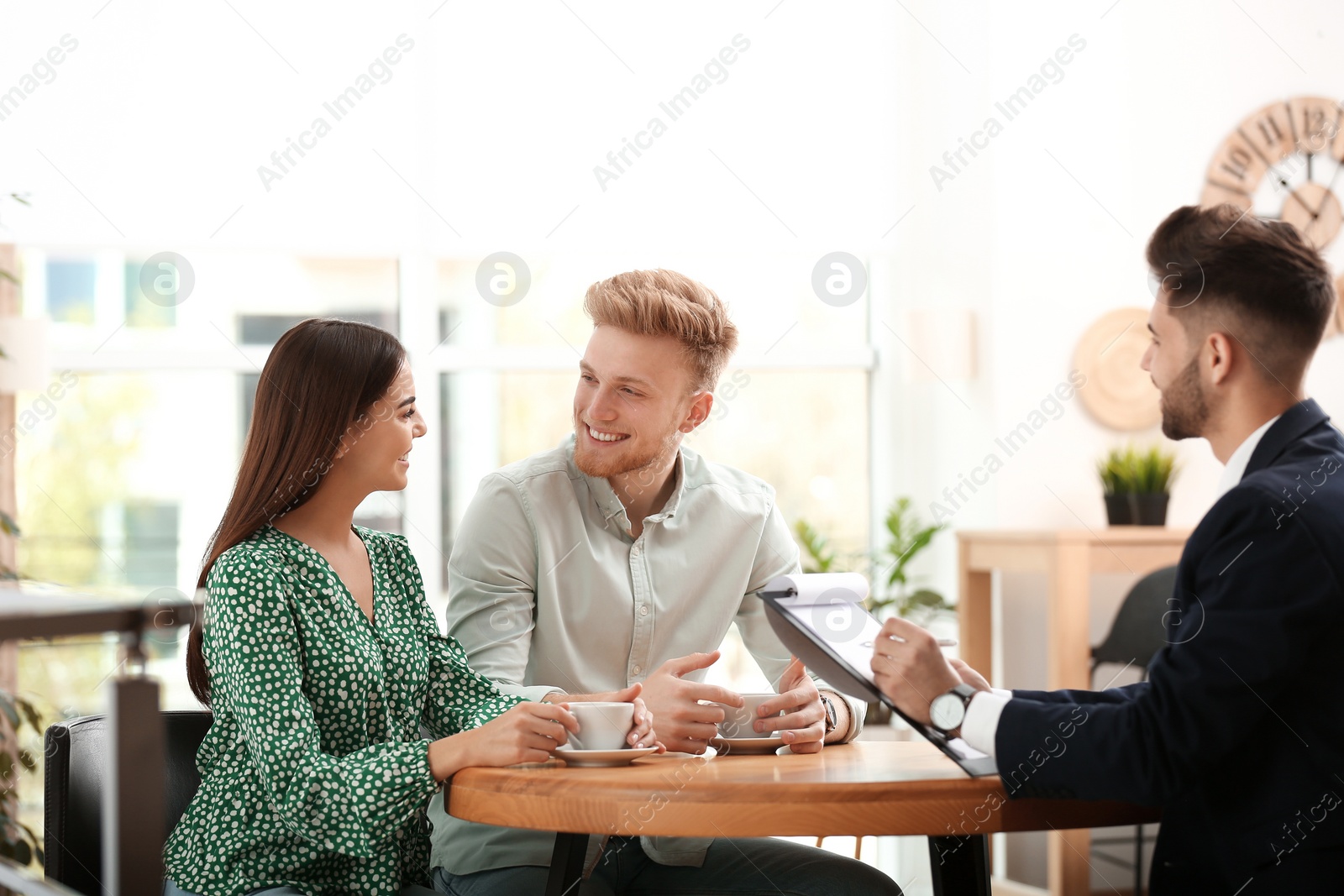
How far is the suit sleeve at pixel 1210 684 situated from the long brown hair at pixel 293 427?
1.01 meters

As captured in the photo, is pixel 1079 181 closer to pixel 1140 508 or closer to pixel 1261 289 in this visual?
pixel 1140 508

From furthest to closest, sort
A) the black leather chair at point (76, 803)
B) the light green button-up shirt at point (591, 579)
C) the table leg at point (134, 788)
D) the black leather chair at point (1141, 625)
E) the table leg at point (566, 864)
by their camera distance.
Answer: the black leather chair at point (1141, 625)
the light green button-up shirt at point (591, 579)
the black leather chair at point (76, 803)
the table leg at point (566, 864)
the table leg at point (134, 788)

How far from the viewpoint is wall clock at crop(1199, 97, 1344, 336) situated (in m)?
4.39

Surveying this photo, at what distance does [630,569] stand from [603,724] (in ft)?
2.00

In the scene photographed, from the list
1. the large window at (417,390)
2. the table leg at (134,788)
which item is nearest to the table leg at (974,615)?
the large window at (417,390)

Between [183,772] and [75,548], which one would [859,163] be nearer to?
[75,548]

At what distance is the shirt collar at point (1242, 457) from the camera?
1547mm

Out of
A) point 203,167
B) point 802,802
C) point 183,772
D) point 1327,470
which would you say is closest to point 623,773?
point 802,802

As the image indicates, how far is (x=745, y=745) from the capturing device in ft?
5.91

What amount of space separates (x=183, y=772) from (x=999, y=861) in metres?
3.25

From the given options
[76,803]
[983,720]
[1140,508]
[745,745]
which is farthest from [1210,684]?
[1140,508]

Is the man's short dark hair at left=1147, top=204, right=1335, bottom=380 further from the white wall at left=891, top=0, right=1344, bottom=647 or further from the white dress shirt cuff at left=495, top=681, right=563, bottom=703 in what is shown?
the white wall at left=891, top=0, right=1344, bottom=647

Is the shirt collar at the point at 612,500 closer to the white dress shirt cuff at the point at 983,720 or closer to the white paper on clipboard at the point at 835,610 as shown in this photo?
the white paper on clipboard at the point at 835,610

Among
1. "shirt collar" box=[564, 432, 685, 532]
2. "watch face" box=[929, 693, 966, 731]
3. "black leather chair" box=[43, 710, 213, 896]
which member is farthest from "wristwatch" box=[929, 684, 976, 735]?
"black leather chair" box=[43, 710, 213, 896]
